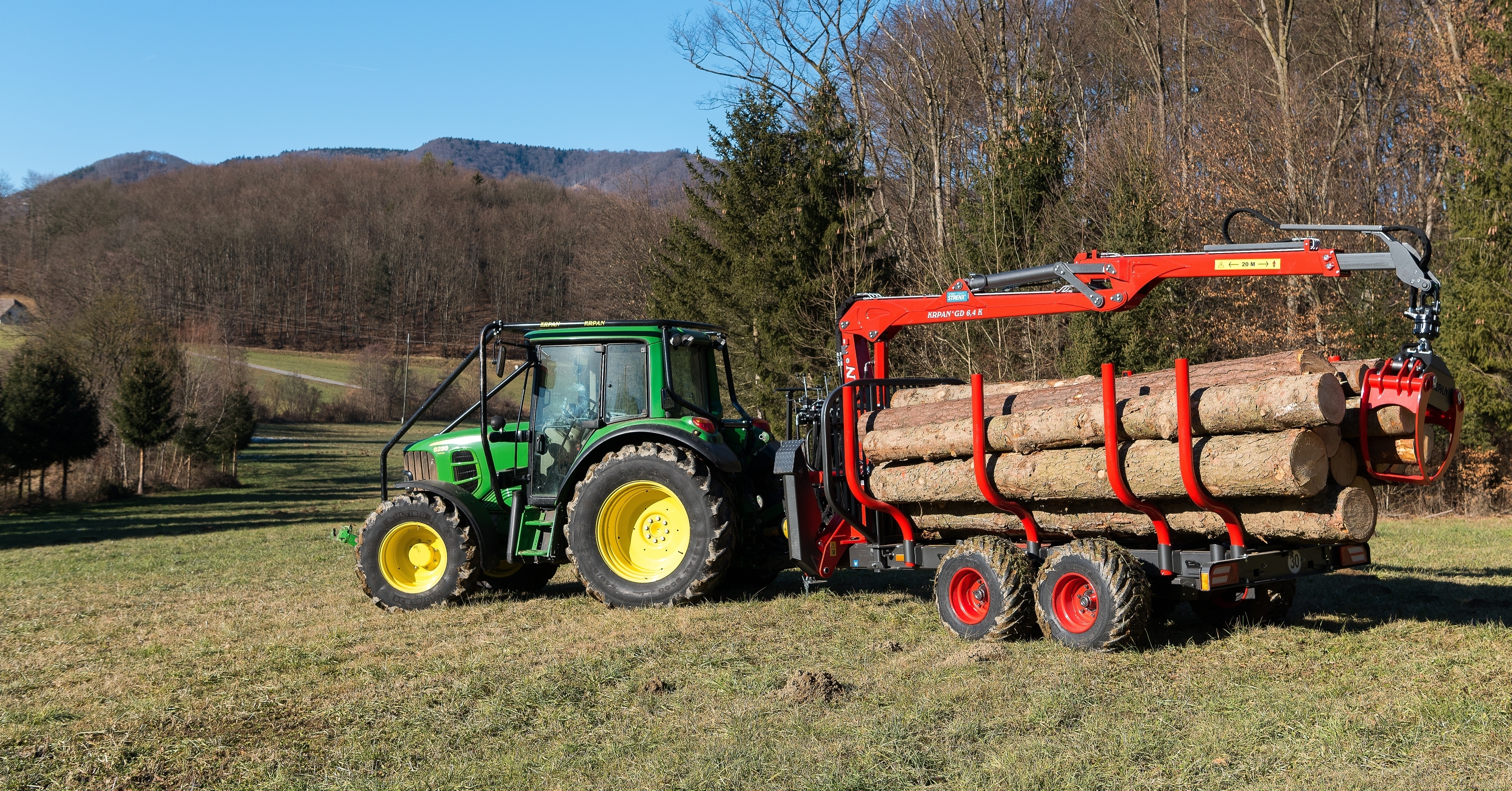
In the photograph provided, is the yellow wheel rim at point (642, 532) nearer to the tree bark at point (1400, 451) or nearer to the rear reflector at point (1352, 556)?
the rear reflector at point (1352, 556)

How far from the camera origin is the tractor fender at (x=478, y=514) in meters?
9.24

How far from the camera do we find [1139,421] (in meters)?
6.80

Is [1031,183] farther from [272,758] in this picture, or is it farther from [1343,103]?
[272,758]

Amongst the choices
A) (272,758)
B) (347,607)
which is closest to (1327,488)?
(272,758)

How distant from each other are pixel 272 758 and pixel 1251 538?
18.6ft

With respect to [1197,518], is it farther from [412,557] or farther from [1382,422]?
[412,557]

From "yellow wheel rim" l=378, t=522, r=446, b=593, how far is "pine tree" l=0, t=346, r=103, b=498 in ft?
62.8

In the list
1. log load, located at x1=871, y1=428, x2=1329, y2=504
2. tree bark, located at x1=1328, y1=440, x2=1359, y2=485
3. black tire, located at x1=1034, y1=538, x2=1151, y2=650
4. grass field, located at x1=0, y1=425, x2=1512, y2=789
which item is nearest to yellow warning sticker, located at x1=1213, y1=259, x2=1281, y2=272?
tree bark, located at x1=1328, y1=440, x2=1359, y2=485

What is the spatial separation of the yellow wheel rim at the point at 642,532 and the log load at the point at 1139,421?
180 cm

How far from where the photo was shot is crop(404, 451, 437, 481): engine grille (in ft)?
32.7

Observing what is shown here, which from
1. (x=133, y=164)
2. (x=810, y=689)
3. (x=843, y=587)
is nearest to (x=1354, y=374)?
(x=810, y=689)

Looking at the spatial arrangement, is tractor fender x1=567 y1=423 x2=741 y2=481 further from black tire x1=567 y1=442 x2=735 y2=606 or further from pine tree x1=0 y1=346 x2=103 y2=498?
pine tree x1=0 y1=346 x2=103 y2=498

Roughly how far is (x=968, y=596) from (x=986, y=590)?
24cm

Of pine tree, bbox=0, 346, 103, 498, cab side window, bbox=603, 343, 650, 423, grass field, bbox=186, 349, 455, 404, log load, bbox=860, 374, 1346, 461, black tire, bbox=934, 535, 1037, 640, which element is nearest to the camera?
log load, bbox=860, 374, 1346, 461
